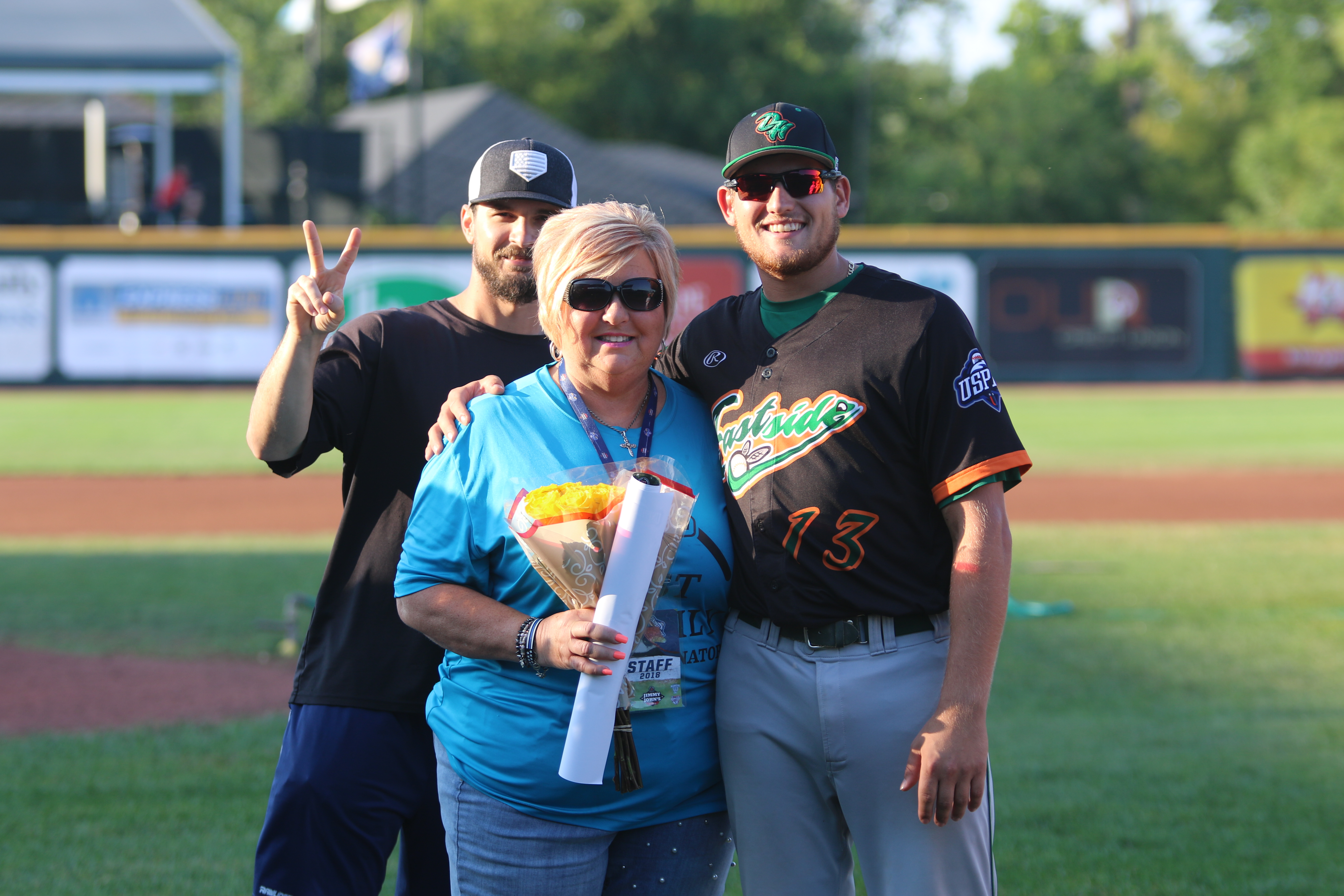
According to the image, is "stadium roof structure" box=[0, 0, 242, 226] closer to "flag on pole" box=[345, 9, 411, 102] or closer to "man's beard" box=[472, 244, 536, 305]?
"flag on pole" box=[345, 9, 411, 102]

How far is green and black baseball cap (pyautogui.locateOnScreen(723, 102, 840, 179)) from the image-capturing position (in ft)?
8.57

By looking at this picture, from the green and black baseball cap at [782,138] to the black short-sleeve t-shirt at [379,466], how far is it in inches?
28.4

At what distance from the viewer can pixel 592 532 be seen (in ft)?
7.54

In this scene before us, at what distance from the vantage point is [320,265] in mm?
2875

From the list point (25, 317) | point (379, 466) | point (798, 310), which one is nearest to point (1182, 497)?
point (798, 310)

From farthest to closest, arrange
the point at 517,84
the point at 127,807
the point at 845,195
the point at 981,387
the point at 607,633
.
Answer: the point at 517,84 → the point at 127,807 → the point at 845,195 → the point at 981,387 → the point at 607,633

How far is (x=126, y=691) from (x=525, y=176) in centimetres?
447

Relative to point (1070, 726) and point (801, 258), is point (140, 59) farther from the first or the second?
point (801, 258)

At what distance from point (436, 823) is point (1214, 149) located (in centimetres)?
4874

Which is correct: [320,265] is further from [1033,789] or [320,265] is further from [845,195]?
[1033,789]

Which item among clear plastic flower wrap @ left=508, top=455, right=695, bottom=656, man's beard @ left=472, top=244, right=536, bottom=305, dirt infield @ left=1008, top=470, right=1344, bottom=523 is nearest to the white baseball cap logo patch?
man's beard @ left=472, top=244, right=536, bottom=305

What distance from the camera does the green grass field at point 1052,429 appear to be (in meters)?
15.0

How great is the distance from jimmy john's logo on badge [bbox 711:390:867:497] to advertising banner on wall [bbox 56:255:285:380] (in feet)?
60.2


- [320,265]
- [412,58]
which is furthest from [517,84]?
[320,265]
